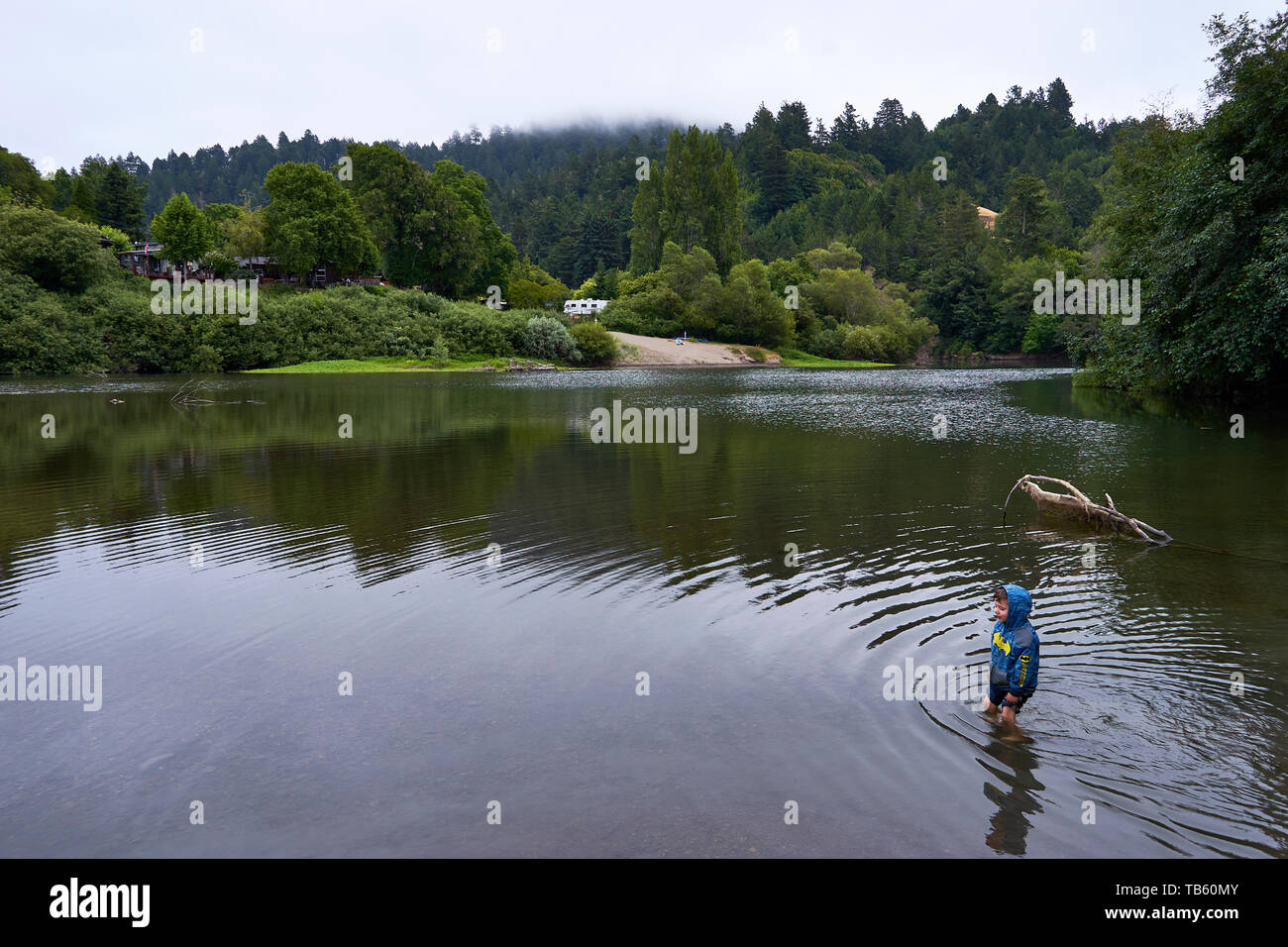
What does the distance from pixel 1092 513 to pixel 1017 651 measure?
36.5ft

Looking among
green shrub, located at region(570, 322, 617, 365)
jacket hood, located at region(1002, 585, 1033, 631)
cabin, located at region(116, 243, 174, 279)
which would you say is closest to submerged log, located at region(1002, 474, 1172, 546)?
jacket hood, located at region(1002, 585, 1033, 631)

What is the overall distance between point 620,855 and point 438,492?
57.0 feet

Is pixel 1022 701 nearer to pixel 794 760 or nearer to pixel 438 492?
pixel 794 760

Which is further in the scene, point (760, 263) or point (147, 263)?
point (760, 263)

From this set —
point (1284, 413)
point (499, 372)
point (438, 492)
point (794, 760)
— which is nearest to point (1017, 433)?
point (1284, 413)

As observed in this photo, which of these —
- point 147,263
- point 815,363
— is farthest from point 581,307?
point 147,263

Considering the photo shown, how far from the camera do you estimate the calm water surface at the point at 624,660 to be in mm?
7727

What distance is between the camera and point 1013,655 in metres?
9.46

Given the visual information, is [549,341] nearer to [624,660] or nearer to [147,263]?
[147,263]

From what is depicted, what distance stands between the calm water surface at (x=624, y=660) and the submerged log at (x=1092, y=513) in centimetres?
47

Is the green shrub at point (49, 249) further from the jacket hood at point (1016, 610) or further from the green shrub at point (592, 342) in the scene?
the jacket hood at point (1016, 610)

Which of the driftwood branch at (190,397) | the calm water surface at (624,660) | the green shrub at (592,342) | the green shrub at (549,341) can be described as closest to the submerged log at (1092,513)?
the calm water surface at (624,660)

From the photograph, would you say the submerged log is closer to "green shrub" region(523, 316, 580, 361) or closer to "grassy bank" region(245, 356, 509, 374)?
"grassy bank" region(245, 356, 509, 374)
